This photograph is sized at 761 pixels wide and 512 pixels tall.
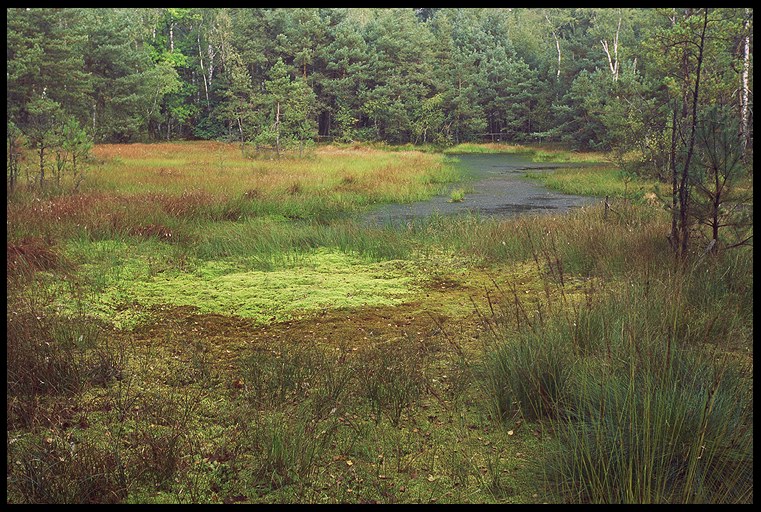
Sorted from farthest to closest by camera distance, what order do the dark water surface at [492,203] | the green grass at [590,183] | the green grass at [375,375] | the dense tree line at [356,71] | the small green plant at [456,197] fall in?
the dense tree line at [356,71]
the green grass at [590,183]
the small green plant at [456,197]
the dark water surface at [492,203]
the green grass at [375,375]

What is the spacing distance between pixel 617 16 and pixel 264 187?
110 ft

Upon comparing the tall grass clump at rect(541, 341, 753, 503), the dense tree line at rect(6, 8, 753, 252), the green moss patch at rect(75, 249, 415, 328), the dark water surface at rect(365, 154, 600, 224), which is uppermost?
the dense tree line at rect(6, 8, 753, 252)

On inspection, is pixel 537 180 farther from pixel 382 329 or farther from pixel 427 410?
pixel 427 410

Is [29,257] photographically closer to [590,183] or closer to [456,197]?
[456,197]

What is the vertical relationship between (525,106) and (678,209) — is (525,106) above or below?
above

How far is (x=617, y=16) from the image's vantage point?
134 ft

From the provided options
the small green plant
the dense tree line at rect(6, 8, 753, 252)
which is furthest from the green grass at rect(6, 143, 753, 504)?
the dense tree line at rect(6, 8, 753, 252)

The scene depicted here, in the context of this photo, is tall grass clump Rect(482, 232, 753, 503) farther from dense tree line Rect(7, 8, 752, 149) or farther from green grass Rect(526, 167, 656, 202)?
dense tree line Rect(7, 8, 752, 149)

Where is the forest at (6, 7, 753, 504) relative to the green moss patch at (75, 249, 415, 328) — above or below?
above

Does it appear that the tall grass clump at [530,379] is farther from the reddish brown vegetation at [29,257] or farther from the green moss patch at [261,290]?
the reddish brown vegetation at [29,257]

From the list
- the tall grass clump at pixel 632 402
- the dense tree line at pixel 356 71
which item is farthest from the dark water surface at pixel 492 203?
the dense tree line at pixel 356 71

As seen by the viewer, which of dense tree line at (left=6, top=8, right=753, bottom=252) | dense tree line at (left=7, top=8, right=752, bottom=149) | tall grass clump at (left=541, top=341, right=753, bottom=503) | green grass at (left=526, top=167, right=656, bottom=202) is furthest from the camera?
dense tree line at (left=7, top=8, right=752, bottom=149)

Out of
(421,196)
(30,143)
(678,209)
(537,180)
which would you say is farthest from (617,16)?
(678,209)

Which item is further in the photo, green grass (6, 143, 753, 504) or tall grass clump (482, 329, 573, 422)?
tall grass clump (482, 329, 573, 422)
